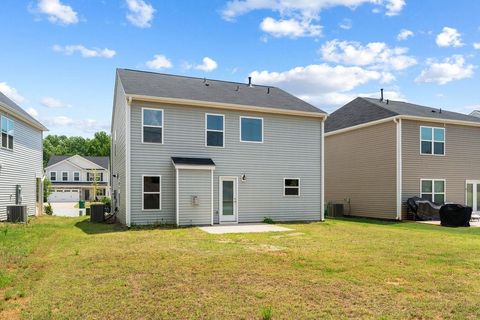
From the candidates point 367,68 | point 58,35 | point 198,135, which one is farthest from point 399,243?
point 58,35

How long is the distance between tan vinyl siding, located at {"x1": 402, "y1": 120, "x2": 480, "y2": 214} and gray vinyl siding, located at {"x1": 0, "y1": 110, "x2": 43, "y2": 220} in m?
18.4

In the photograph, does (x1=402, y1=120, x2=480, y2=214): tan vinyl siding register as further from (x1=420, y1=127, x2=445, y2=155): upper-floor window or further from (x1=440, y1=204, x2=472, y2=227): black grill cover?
(x1=440, y1=204, x2=472, y2=227): black grill cover

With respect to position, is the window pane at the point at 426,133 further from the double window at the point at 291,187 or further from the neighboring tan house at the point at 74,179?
the neighboring tan house at the point at 74,179

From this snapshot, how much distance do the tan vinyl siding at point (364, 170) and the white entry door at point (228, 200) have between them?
8224 millimetres

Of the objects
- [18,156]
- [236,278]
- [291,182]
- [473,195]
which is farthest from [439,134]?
[18,156]

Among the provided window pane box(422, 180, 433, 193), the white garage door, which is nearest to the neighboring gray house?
window pane box(422, 180, 433, 193)

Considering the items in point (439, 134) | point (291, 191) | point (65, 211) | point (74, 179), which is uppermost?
point (439, 134)

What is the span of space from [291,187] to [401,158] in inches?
236

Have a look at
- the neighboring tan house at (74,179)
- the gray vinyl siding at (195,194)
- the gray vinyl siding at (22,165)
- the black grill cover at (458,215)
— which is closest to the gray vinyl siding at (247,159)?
the gray vinyl siding at (195,194)

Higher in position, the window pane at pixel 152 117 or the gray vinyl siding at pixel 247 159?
the window pane at pixel 152 117

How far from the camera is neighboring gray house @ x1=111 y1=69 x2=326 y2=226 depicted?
47.3 feet

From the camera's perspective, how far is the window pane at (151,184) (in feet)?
47.3

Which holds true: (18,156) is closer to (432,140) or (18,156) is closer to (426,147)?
(426,147)

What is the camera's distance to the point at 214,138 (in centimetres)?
1562
